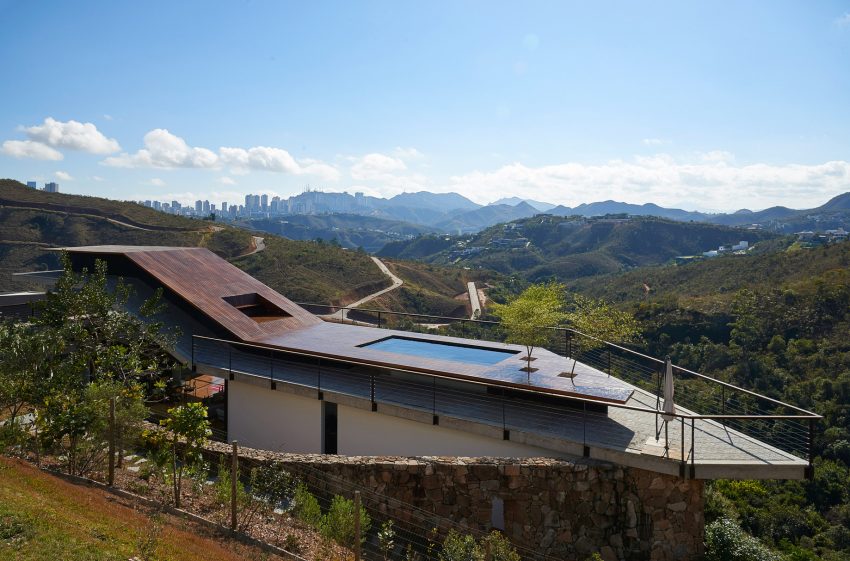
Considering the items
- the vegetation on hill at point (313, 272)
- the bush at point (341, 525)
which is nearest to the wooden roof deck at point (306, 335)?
the bush at point (341, 525)

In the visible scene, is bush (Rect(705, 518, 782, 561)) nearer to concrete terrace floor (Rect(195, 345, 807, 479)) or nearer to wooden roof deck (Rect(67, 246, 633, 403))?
concrete terrace floor (Rect(195, 345, 807, 479))

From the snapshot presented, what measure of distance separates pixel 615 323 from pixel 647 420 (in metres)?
2.99

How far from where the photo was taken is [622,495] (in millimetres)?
8961

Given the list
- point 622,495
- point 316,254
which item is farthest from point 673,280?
point 622,495

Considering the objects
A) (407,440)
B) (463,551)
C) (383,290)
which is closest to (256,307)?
(407,440)

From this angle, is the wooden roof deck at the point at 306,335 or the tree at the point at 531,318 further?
the tree at the point at 531,318

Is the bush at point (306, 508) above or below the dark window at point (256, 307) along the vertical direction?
below

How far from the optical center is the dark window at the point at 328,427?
11688 millimetres

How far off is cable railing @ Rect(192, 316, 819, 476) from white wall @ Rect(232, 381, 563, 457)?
12.9 inches

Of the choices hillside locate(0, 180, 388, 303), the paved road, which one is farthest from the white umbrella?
hillside locate(0, 180, 388, 303)

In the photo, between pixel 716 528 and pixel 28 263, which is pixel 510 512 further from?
pixel 28 263

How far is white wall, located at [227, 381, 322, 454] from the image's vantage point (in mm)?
11875

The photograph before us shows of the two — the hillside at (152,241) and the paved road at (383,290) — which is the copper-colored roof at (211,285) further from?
the hillside at (152,241)

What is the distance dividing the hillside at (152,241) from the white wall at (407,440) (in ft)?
101
